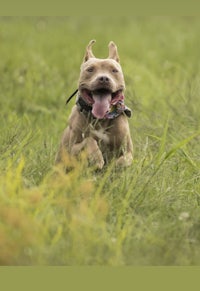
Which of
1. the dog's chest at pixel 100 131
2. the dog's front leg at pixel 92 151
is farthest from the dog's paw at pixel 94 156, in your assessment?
the dog's chest at pixel 100 131

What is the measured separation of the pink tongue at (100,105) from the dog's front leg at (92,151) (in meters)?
0.18

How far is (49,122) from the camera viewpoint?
8797 mm

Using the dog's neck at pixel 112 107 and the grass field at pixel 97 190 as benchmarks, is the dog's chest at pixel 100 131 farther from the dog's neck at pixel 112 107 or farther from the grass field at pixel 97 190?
the grass field at pixel 97 190

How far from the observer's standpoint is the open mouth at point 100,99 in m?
5.77

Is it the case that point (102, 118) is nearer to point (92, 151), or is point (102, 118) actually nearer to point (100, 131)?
point (100, 131)

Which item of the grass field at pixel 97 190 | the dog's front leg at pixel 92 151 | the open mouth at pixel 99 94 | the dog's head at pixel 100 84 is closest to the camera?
the grass field at pixel 97 190

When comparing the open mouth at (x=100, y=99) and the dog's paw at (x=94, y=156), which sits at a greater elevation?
the open mouth at (x=100, y=99)

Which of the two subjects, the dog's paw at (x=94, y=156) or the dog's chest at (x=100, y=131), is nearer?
the dog's paw at (x=94, y=156)

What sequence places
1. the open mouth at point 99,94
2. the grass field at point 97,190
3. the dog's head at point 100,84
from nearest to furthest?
1. the grass field at point 97,190
2. the dog's head at point 100,84
3. the open mouth at point 99,94

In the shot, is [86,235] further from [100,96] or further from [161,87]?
[161,87]

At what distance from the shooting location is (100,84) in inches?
227

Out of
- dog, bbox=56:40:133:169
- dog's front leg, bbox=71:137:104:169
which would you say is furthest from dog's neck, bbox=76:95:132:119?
dog's front leg, bbox=71:137:104:169

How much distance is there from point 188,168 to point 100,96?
917 mm

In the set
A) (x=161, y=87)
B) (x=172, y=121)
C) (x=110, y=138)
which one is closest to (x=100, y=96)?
(x=110, y=138)
